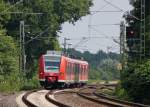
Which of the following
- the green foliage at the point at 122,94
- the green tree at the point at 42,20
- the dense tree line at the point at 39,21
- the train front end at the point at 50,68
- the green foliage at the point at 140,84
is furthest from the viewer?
the green tree at the point at 42,20

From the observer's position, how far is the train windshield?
186 feet

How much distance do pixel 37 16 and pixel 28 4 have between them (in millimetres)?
2292

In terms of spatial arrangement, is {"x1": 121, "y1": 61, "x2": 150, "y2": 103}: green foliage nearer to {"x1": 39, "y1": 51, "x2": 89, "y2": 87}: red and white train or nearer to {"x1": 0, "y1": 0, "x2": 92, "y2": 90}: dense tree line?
{"x1": 39, "y1": 51, "x2": 89, "y2": 87}: red and white train

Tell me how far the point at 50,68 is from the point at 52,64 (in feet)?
1.18

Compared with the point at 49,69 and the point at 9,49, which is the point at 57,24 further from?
the point at 49,69

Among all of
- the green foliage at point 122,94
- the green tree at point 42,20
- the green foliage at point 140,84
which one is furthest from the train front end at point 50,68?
the green tree at point 42,20

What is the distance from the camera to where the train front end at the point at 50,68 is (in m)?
56.7

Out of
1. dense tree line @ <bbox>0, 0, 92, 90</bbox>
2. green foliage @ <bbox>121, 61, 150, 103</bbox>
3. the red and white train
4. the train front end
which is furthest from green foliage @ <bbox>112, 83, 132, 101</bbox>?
dense tree line @ <bbox>0, 0, 92, 90</bbox>

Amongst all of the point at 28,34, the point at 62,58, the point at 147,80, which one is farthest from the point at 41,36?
the point at 147,80

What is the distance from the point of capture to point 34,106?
30.4 m

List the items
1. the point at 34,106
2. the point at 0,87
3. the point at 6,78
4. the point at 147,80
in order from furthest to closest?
1. the point at 6,78
2. the point at 0,87
3. the point at 147,80
4. the point at 34,106

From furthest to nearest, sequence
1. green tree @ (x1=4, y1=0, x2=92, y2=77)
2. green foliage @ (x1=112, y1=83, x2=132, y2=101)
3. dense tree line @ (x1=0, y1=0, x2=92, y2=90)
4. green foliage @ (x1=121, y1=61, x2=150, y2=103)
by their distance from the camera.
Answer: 1. green tree @ (x1=4, y1=0, x2=92, y2=77)
2. dense tree line @ (x1=0, y1=0, x2=92, y2=90)
3. green foliage @ (x1=112, y1=83, x2=132, y2=101)
4. green foliage @ (x1=121, y1=61, x2=150, y2=103)

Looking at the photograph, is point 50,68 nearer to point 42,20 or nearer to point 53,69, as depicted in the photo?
point 53,69

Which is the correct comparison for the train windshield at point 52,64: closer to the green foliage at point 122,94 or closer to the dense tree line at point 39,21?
the green foliage at point 122,94
